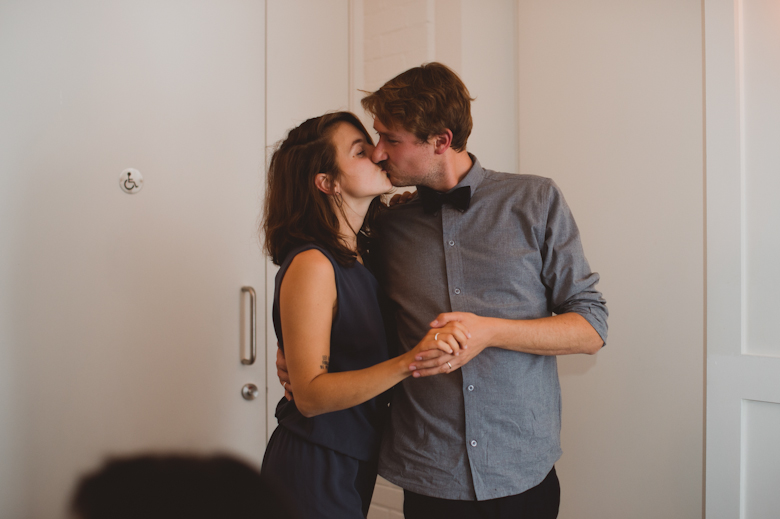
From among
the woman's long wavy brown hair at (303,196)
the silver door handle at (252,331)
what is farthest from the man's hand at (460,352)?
the silver door handle at (252,331)

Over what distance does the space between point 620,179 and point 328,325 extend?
4.39ft

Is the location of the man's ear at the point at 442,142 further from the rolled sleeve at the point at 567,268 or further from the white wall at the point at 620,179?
the white wall at the point at 620,179

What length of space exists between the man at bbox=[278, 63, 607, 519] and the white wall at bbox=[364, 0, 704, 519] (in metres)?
0.69

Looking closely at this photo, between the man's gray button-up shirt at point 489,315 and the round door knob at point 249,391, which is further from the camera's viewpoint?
the round door knob at point 249,391

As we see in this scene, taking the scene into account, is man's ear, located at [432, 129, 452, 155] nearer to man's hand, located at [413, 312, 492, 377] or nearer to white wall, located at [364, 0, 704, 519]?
man's hand, located at [413, 312, 492, 377]

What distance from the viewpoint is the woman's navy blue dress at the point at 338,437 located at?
4.12 ft

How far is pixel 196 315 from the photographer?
1848 millimetres

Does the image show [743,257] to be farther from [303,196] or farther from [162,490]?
[162,490]

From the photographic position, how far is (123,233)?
1654mm

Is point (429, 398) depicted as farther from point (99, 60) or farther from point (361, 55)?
point (361, 55)

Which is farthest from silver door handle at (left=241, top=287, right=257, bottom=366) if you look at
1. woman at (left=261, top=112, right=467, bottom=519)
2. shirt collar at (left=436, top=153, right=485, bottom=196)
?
shirt collar at (left=436, top=153, right=485, bottom=196)

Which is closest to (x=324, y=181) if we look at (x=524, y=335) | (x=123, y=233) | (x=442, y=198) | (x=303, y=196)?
(x=303, y=196)

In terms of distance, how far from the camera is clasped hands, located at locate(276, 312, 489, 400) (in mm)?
1081

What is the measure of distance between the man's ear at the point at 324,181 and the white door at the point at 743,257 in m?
1.28
